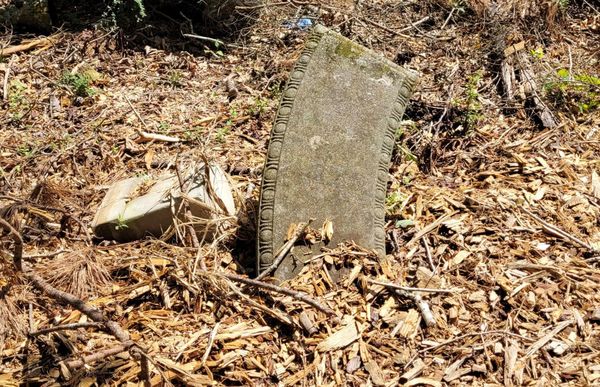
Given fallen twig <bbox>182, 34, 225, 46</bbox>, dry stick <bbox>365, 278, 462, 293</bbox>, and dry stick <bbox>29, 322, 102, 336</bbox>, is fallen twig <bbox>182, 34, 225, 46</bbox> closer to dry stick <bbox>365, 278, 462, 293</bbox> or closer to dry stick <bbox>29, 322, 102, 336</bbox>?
dry stick <bbox>365, 278, 462, 293</bbox>

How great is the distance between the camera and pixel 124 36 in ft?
19.7

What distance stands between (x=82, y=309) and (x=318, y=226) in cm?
139

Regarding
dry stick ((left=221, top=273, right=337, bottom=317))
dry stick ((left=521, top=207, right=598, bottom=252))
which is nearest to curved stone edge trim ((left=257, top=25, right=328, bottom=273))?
dry stick ((left=221, top=273, right=337, bottom=317))

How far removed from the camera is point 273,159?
367 cm

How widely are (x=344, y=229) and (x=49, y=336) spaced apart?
175cm

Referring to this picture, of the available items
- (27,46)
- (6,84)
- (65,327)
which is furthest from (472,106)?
(27,46)

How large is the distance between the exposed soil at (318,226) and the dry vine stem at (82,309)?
0.05 m

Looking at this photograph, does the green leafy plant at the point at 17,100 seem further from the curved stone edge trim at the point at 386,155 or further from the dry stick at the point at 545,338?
the dry stick at the point at 545,338

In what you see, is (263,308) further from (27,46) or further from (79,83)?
(27,46)

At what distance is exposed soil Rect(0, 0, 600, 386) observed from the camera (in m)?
3.20

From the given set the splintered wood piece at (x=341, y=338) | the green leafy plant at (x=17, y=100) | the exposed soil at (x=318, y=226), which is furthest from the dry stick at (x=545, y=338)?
the green leafy plant at (x=17, y=100)

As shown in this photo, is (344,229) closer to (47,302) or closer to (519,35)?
(47,302)

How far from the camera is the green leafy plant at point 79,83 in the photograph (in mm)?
5441

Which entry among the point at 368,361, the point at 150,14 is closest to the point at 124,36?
the point at 150,14
